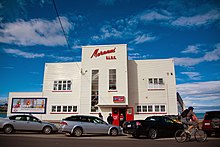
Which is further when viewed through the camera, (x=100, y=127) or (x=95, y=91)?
(x=95, y=91)

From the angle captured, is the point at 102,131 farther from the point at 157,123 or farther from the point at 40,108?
the point at 40,108

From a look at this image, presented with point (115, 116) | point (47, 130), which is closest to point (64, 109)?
point (115, 116)

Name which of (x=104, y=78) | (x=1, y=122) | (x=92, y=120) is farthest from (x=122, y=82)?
(x=1, y=122)

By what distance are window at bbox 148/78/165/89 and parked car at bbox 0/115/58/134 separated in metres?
13.4

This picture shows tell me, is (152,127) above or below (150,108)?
below

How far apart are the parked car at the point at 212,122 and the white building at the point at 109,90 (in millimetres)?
10460

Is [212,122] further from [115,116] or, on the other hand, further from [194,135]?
[115,116]

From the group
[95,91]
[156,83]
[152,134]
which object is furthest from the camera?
[156,83]

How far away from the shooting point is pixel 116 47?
25.9 meters

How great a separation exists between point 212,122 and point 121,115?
1288cm

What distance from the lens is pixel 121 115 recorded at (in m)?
25.2

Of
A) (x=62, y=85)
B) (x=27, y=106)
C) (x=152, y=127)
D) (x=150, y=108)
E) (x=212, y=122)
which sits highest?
(x=62, y=85)

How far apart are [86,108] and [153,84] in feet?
27.8

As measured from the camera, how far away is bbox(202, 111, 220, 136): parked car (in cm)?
1334
